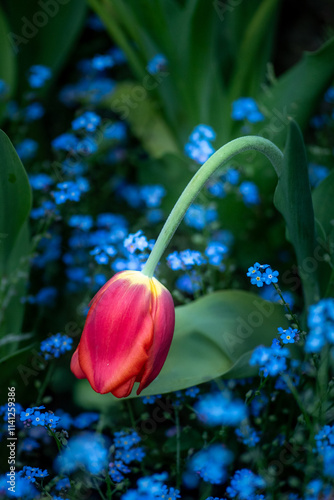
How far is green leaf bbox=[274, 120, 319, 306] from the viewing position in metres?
0.82

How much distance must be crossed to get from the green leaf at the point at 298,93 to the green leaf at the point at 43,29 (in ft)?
1.95

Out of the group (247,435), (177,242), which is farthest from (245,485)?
(177,242)

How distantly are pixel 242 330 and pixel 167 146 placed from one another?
31.4 inches

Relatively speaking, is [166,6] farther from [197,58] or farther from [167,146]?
[167,146]

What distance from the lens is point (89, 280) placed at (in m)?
1.11

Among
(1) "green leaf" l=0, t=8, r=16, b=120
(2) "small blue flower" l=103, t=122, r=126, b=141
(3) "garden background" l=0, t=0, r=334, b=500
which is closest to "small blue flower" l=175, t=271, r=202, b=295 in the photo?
(3) "garden background" l=0, t=0, r=334, b=500

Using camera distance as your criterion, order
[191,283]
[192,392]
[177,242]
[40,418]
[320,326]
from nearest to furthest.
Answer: [320,326] < [40,418] < [192,392] < [191,283] < [177,242]

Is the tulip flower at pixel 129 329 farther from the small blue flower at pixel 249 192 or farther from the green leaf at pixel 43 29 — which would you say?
the green leaf at pixel 43 29

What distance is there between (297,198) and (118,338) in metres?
0.35

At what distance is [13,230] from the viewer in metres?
0.97

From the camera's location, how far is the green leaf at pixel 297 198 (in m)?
0.82

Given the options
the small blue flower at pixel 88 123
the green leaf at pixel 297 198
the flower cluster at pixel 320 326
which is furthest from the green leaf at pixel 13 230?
the flower cluster at pixel 320 326

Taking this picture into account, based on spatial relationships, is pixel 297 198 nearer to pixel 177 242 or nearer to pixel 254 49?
pixel 177 242

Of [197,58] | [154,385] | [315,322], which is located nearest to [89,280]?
[154,385]
